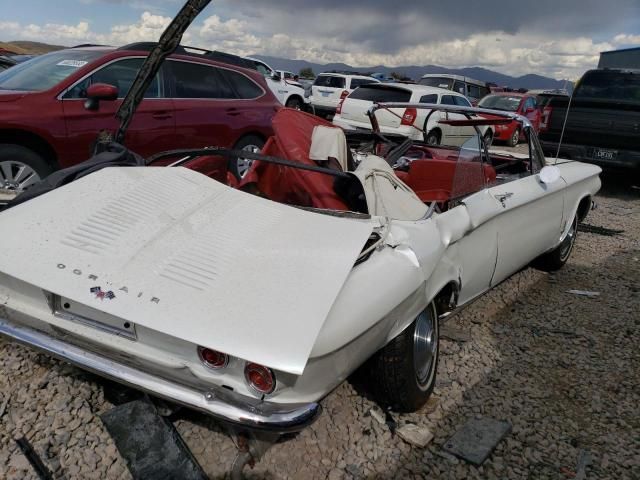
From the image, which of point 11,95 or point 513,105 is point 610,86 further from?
point 11,95

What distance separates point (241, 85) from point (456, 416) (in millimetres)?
5087

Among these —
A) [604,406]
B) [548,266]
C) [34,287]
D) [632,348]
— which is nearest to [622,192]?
[548,266]

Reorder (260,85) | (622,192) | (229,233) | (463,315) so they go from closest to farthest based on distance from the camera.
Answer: (229,233)
(463,315)
(260,85)
(622,192)

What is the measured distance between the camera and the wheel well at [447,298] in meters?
2.90

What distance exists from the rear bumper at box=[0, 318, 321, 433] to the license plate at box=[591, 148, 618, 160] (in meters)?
7.89

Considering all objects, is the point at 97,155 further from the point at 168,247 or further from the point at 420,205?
the point at 420,205

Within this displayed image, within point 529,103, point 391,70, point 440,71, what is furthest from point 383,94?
point 391,70

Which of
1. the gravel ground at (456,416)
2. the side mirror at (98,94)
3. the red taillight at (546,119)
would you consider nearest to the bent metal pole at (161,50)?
the side mirror at (98,94)

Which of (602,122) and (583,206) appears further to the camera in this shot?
(602,122)

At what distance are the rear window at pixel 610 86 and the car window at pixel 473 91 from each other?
377 inches

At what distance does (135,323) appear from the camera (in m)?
1.87

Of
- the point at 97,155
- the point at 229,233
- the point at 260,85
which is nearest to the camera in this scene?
the point at 229,233

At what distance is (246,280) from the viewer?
1.97 m

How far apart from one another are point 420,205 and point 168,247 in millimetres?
1355
